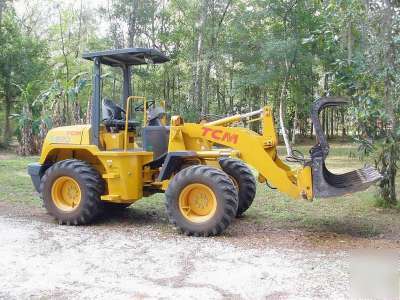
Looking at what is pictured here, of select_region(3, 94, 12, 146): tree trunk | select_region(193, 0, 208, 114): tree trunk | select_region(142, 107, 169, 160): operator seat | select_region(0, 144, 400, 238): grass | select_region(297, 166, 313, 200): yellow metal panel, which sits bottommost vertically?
select_region(0, 144, 400, 238): grass

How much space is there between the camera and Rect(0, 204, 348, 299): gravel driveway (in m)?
4.44

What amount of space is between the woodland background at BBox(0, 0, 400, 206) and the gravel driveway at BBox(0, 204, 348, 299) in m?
2.61

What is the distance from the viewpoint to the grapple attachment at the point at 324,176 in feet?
21.1

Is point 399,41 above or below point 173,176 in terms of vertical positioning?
above

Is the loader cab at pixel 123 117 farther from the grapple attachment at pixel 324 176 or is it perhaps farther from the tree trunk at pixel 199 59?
the tree trunk at pixel 199 59

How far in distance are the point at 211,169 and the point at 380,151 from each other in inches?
117

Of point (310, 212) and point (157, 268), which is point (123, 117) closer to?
point (157, 268)

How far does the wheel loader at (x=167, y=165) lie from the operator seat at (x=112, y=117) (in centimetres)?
1

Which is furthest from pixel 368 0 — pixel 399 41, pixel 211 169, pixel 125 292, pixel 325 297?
pixel 125 292

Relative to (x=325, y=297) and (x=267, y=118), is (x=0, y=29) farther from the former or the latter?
(x=325, y=297)

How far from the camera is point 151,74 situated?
99.7 feet

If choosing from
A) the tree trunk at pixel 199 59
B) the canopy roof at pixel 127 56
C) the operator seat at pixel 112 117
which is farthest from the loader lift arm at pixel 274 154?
the tree trunk at pixel 199 59

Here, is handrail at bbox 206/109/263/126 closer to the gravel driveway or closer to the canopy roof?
the canopy roof

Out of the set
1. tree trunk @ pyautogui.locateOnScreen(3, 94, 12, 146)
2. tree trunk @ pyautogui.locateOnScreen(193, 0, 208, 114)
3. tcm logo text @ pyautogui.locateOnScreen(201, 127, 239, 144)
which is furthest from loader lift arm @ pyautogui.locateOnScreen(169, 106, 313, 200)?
tree trunk @ pyautogui.locateOnScreen(3, 94, 12, 146)
